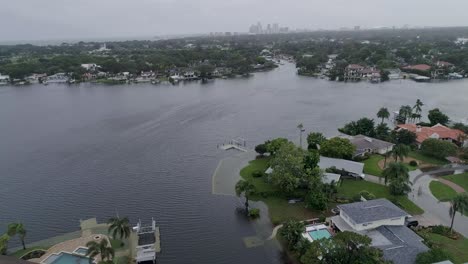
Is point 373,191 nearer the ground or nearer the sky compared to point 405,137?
nearer the ground

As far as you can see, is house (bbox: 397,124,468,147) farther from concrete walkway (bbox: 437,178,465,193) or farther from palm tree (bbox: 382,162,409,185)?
palm tree (bbox: 382,162,409,185)

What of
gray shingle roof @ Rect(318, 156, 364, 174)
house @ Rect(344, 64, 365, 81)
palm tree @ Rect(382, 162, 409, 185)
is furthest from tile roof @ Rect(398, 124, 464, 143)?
house @ Rect(344, 64, 365, 81)

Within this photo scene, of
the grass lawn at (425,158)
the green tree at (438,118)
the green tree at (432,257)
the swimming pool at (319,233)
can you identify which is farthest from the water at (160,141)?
the grass lawn at (425,158)

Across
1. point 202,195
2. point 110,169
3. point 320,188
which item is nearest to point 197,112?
point 110,169

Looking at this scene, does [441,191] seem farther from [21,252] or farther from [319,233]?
[21,252]

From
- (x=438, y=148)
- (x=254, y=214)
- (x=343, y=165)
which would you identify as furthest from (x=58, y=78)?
(x=438, y=148)

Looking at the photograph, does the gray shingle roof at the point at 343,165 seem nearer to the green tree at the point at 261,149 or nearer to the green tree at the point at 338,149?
the green tree at the point at 338,149
